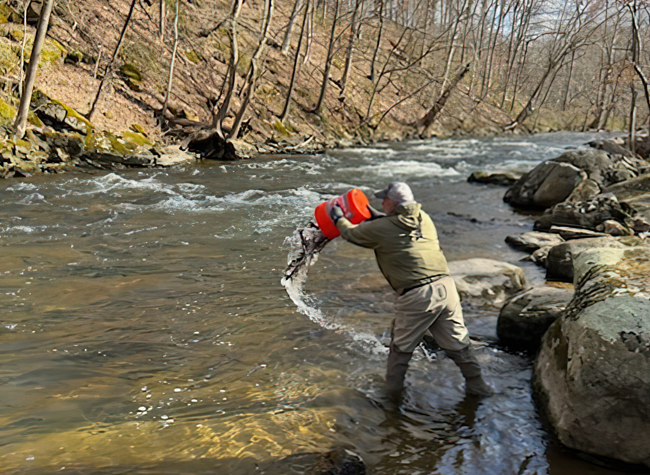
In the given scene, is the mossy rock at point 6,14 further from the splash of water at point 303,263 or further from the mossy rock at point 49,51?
the splash of water at point 303,263

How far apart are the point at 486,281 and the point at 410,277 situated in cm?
296

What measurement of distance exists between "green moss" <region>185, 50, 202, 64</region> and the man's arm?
2438cm

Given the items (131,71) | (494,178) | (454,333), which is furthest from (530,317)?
(131,71)

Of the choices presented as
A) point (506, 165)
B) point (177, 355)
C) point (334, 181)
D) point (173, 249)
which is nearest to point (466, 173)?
point (506, 165)

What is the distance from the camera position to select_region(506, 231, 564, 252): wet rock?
9.12 m

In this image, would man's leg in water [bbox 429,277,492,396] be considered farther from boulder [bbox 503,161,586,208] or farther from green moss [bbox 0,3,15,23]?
green moss [bbox 0,3,15,23]

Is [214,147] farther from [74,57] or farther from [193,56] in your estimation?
[193,56]

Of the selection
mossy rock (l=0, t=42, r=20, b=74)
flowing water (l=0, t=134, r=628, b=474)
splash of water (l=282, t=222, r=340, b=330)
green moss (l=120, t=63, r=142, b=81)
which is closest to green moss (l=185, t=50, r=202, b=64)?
green moss (l=120, t=63, r=142, b=81)

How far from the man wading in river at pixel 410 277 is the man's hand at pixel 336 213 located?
66 millimetres

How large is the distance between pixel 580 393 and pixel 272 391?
7.29ft

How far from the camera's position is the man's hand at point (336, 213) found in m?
4.35

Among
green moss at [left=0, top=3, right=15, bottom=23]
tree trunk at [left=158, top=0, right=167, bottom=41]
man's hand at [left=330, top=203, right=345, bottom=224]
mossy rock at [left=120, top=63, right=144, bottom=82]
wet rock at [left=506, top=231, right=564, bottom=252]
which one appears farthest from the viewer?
tree trunk at [left=158, top=0, right=167, bottom=41]

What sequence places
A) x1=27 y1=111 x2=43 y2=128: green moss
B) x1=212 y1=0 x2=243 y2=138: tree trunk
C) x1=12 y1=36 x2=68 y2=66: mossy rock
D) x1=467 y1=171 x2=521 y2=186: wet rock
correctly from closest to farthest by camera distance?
x1=27 y1=111 x2=43 y2=128: green moss
x1=467 y1=171 x2=521 y2=186: wet rock
x1=12 y1=36 x2=68 y2=66: mossy rock
x1=212 y1=0 x2=243 y2=138: tree trunk

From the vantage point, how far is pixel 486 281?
22.1 ft
